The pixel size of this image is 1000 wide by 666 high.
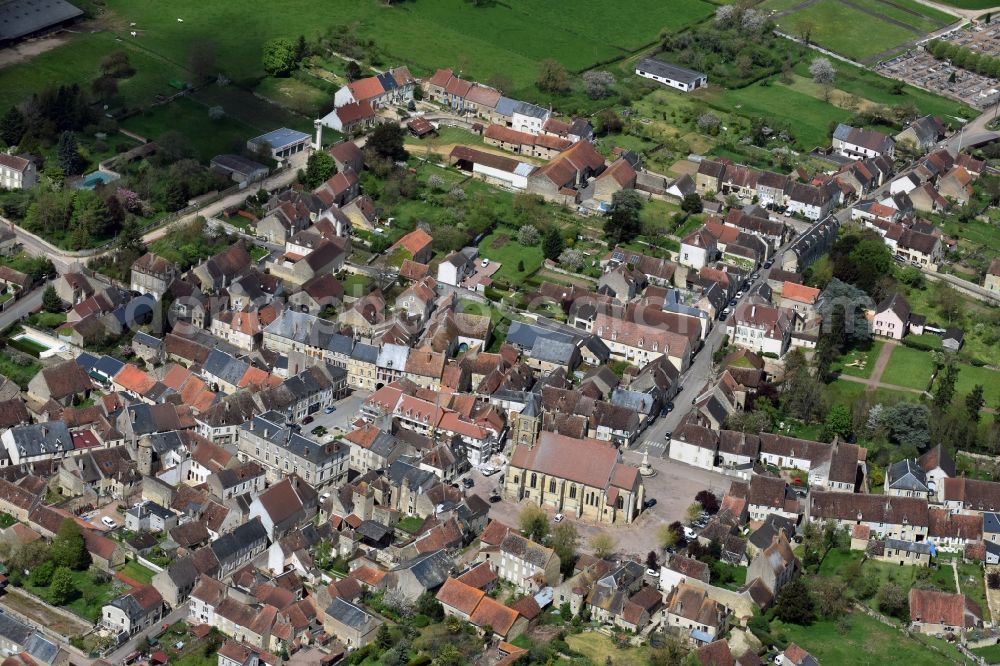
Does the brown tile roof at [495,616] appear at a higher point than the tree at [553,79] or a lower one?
lower

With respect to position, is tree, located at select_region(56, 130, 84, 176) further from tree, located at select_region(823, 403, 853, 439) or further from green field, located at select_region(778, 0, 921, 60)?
green field, located at select_region(778, 0, 921, 60)

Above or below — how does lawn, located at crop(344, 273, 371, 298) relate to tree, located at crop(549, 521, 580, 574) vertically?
→ below

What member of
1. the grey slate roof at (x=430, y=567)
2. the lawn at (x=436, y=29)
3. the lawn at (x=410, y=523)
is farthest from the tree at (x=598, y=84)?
the grey slate roof at (x=430, y=567)

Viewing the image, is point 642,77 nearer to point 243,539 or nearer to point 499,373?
point 499,373

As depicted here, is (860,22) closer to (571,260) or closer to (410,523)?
(571,260)

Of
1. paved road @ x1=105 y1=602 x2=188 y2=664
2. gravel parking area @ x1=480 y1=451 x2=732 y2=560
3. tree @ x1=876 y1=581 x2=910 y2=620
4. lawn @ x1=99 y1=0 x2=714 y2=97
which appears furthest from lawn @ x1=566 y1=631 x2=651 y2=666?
lawn @ x1=99 y1=0 x2=714 y2=97

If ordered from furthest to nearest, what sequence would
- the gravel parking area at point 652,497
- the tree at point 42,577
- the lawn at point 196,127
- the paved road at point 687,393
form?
the lawn at point 196,127 → the paved road at point 687,393 → the gravel parking area at point 652,497 → the tree at point 42,577

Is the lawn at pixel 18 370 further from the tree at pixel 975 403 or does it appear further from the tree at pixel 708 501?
the tree at pixel 975 403
